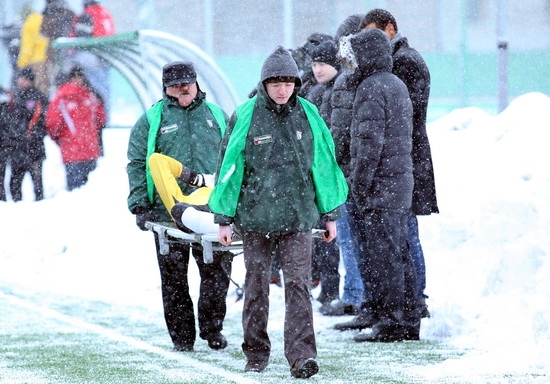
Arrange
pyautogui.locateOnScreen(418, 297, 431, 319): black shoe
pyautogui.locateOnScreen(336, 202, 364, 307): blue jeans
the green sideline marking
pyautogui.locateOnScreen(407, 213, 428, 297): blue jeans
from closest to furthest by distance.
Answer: the green sideline marking
pyautogui.locateOnScreen(418, 297, 431, 319): black shoe
pyautogui.locateOnScreen(407, 213, 428, 297): blue jeans
pyautogui.locateOnScreen(336, 202, 364, 307): blue jeans

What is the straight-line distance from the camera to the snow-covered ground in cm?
908

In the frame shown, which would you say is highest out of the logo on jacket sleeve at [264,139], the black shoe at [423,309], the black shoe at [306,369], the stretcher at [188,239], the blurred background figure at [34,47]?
the blurred background figure at [34,47]

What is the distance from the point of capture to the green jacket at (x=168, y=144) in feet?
29.7

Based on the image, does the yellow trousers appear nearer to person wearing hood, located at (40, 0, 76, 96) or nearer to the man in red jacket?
the man in red jacket

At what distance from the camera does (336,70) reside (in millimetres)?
10719

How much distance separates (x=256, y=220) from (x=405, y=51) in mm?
2516

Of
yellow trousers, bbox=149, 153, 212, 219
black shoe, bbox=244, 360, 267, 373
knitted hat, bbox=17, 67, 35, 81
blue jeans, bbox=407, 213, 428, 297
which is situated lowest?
black shoe, bbox=244, 360, 267, 373

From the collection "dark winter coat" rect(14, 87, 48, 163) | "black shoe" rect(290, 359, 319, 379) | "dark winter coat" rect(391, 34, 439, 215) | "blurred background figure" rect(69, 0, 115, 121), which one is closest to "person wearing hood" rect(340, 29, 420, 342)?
"dark winter coat" rect(391, 34, 439, 215)

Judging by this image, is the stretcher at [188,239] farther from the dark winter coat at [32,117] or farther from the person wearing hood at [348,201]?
the dark winter coat at [32,117]

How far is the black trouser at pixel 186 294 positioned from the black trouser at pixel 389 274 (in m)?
0.99

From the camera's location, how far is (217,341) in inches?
360

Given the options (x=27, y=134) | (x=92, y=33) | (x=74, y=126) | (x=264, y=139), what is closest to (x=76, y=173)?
(x=74, y=126)

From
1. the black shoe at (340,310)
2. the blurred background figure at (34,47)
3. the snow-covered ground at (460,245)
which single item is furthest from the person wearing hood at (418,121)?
the blurred background figure at (34,47)

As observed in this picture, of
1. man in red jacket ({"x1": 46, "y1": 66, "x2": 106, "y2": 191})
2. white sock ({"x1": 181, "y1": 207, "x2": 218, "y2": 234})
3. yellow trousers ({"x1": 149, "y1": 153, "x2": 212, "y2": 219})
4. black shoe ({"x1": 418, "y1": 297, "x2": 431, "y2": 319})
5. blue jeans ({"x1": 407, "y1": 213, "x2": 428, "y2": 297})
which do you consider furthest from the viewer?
man in red jacket ({"x1": 46, "y1": 66, "x2": 106, "y2": 191})
